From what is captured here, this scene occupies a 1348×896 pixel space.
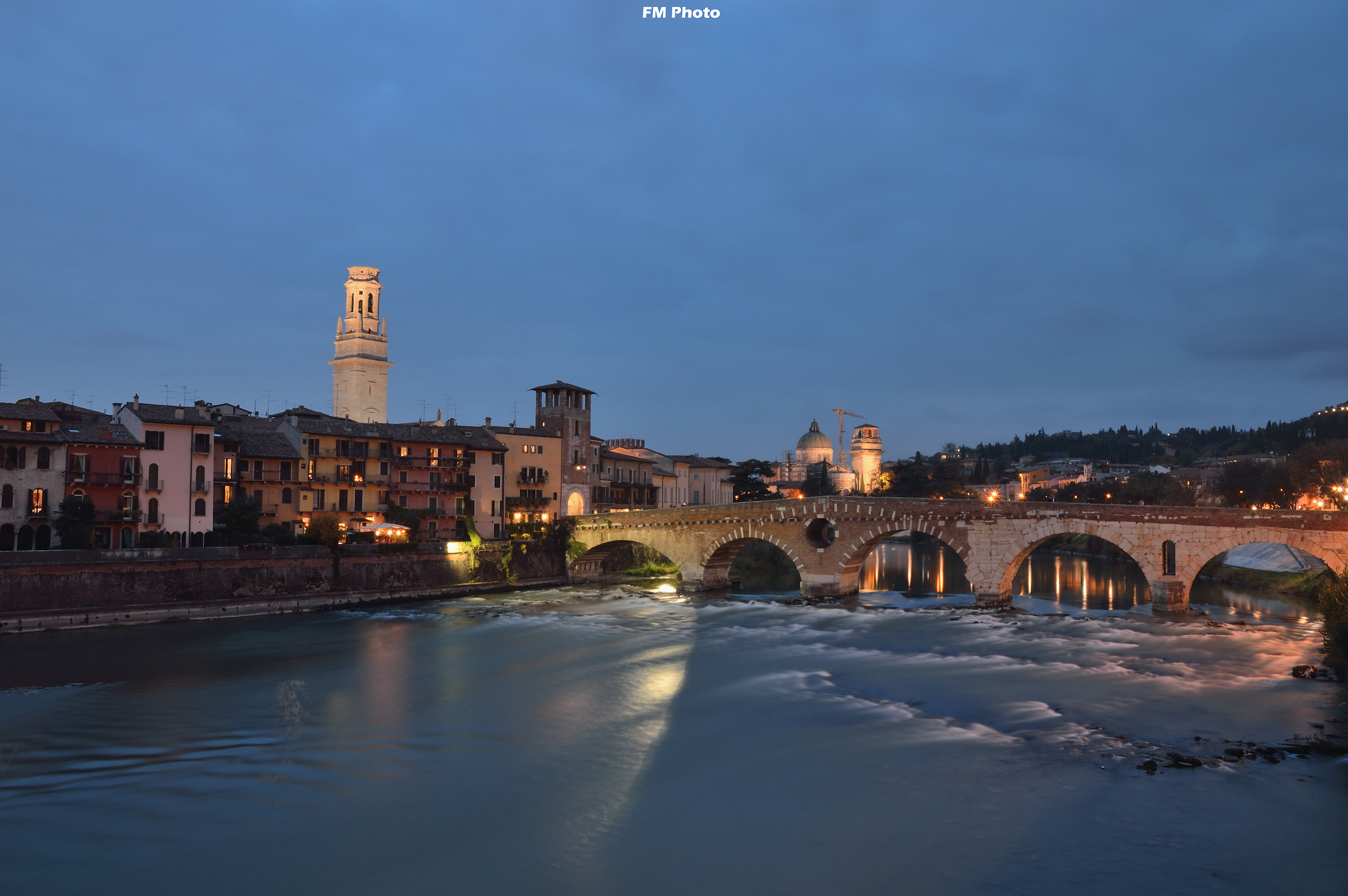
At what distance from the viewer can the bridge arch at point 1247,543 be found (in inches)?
1055

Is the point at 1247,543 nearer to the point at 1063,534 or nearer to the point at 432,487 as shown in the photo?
the point at 1063,534

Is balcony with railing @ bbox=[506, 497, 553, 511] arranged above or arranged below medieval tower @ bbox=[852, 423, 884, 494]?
below

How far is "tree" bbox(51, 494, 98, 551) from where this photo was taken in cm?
3312

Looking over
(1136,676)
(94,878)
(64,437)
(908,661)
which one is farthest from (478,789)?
(64,437)

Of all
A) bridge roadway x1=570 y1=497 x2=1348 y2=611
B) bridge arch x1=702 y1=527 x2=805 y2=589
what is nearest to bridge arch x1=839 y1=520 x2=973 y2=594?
bridge roadway x1=570 y1=497 x2=1348 y2=611

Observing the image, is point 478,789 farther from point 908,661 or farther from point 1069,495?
point 1069,495

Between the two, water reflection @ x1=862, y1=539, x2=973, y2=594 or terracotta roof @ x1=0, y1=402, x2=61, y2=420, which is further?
water reflection @ x1=862, y1=539, x2=973, y2=594

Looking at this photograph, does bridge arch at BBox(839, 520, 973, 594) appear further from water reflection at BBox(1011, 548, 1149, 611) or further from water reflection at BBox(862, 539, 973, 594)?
water reflection at BBox(862, 539, 973, 594)

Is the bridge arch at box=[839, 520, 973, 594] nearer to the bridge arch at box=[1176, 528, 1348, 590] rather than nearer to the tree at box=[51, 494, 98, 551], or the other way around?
the bridge arch at box=[1176, 528, 1348, 590]

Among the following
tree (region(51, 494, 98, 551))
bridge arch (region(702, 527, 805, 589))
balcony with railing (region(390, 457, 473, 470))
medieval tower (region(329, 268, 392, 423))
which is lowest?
bridge arch (region(702, 527, 805, 589))

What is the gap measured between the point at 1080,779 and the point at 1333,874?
3750 millimetres

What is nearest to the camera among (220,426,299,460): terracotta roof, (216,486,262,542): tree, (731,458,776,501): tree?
(216,486,262,542): tree

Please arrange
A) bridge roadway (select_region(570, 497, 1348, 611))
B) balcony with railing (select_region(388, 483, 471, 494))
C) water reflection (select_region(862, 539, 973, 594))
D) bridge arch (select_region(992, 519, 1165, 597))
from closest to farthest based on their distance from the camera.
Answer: bridge roadway (select_region(570, 497, 1348, 611))
bridge arch (select_region(992, 519, 1165, 597))
water reflection (select_region(862, 539, 973, 594))
balcony with railing (select_region(388, 483, 471, 494))

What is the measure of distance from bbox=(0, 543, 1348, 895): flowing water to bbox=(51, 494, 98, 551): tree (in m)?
7.08
